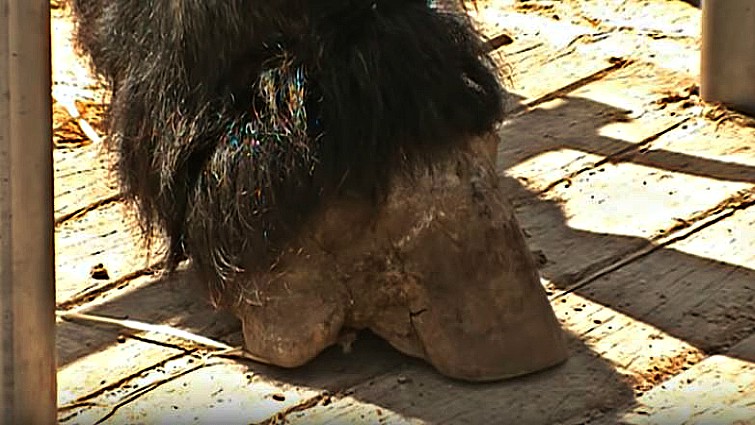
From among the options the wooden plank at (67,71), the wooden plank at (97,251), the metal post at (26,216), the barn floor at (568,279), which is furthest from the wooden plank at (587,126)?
the metal post at (26,216)

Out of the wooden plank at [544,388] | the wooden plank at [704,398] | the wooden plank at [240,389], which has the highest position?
the wooden plank at [240,389]

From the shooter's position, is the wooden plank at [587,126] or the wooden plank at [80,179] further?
the wooden plank at [587,126]

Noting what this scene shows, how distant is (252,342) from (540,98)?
4.68ft

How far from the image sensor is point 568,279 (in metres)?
3.27

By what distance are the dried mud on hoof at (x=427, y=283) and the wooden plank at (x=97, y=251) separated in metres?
0.38

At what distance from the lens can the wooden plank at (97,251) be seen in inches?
129

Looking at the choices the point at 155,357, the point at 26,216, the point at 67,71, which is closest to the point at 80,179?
the point at 67,71

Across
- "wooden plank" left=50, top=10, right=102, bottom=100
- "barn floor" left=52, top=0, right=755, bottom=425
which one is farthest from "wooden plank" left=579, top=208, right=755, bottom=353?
"wooden plank" left=50, top=10, right=102, bottom=100

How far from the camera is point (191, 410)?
9.16ft

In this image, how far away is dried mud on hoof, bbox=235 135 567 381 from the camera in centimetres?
288

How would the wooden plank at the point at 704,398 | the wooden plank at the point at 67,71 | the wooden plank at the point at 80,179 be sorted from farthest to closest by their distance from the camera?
1. the wooden plank at the point at 67,71
2. the wooden plank at the point at 80,179
3. the wooden plank at the point at 704,398

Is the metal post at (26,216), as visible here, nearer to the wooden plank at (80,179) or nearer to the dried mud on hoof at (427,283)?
the dried mud on hoof at (427,283)

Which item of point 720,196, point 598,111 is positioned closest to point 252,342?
point 720,196

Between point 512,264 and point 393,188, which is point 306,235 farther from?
point 512,264
